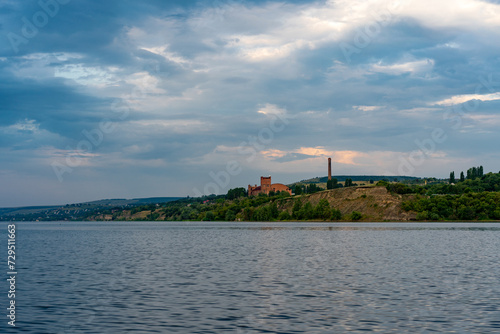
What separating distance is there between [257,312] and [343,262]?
34.4 meters

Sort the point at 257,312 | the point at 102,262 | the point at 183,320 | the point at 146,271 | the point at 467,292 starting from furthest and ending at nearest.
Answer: the point at 102,262 → the point at 146,271 → the point at 467,292 → the point at 257,312 → the point at 183,320

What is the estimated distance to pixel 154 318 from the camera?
30.4m

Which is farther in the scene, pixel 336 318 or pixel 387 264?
pixel 387 264

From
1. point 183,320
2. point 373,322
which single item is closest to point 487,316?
point 373,322

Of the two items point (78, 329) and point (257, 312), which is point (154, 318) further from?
point (257, 312)

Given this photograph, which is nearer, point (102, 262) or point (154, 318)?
point (154, 318)

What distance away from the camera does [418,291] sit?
40.0m

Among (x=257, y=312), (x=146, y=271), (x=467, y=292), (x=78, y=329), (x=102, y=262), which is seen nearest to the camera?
(x=78, y=329)

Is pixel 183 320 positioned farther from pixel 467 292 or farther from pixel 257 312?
pixel 467 292

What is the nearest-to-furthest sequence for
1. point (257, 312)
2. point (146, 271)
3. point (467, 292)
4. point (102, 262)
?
1. point (257, 312)
2. point (467, 292)
3. point (146, 271)
4. point (102, 262)

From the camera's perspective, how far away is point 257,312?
105 ft

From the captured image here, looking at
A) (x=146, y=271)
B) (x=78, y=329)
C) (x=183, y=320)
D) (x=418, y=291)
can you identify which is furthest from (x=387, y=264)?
(x=78, y=329)

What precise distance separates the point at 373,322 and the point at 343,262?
35805mm

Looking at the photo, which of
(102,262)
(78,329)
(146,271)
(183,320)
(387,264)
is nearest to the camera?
(78,329)
